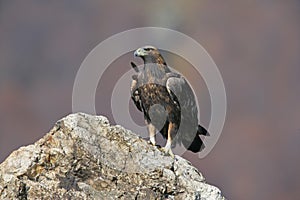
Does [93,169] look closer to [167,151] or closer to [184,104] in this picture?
[167,151]

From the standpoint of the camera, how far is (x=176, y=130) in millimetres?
19016

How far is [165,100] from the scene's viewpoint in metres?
18.9

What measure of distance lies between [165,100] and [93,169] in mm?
6092

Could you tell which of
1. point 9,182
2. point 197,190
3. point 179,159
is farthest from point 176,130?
point 9,182

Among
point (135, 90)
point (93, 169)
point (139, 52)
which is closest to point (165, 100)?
point (135, 90)

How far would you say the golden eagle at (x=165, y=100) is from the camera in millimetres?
18766

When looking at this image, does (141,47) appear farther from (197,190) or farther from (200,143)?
(197,190)

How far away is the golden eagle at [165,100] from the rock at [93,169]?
13.9ft

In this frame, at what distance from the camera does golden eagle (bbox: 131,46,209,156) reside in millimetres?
18766

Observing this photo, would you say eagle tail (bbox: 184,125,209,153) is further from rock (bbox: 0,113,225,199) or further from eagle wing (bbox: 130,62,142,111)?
rock (bbox: 0,113,225,199)

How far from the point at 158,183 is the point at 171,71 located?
6.49 metres

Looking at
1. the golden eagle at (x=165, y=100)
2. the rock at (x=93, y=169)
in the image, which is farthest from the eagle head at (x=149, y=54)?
the rock at (x=93, y=169)

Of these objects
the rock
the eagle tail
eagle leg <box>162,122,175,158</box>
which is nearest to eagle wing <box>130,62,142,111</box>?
eagle leg <box>162,122,175,158</box>

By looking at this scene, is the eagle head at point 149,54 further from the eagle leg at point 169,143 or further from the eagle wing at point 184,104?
the eagle leg at point 169,143
